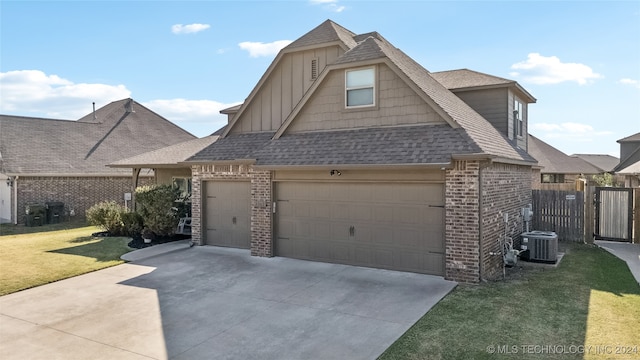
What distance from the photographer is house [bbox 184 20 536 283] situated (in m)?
8.98

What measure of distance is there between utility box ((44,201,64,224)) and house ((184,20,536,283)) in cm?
1132

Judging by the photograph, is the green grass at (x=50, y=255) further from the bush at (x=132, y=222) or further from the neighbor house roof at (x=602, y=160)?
the neighbor house roof at (x=602, y=160)

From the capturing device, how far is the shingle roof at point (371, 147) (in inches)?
355

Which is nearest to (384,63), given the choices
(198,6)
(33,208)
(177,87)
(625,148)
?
(198,6)

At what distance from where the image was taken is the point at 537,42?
12.7 metres

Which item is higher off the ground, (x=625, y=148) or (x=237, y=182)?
(x=625, y=148)

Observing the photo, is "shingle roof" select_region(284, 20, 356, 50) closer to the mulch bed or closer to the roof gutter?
the roof gutter

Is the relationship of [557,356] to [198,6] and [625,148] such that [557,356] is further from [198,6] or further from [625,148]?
[625,148]

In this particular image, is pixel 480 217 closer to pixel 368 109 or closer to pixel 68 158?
pixel 368 109

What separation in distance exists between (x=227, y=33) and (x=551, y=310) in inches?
460

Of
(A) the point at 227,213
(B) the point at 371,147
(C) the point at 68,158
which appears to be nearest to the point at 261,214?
(A) the point at 227,213

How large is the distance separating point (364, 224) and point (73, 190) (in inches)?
724

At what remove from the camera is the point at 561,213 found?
14.4 metres

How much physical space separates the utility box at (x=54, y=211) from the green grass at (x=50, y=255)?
2052 millimetres
